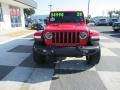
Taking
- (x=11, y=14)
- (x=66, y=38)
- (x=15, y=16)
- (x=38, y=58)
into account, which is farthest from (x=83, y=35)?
(x=15, y=16)

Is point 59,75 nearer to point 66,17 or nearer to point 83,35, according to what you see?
point 83,35

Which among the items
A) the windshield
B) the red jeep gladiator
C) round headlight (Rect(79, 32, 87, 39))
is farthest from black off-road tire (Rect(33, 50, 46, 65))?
the windshield

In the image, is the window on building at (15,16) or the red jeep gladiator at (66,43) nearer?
the red jeep gladiator at (66,43)

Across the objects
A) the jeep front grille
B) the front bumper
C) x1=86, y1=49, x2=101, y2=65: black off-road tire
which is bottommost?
x1=86, y1=49, x2=101, y2=65: black off-road tire

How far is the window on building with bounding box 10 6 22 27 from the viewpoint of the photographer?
29.4m

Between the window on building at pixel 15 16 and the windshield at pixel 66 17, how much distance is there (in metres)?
20.8

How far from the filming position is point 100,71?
737cm

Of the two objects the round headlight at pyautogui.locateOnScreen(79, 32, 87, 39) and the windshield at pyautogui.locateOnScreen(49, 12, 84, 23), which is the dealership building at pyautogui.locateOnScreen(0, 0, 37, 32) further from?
the round headlight at pyautogui.locateOnScreen(79, 32, 87, 39)

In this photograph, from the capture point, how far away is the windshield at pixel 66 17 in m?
8.97

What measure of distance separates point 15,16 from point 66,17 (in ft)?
76.5

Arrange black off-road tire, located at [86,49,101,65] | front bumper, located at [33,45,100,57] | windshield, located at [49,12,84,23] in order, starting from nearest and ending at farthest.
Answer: front bumper, located at [33,45,100,57] → black off-road tire, located at [86,49,101,65] → windshield, located at [49,12,84,23]

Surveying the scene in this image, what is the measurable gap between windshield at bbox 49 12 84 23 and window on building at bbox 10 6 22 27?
20835mm

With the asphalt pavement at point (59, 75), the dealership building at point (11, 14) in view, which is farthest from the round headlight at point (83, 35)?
the dealership building at point (11, 14)

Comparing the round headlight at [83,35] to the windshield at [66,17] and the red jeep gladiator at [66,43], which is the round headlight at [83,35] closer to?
the red jeep gladiator at [66,43]
